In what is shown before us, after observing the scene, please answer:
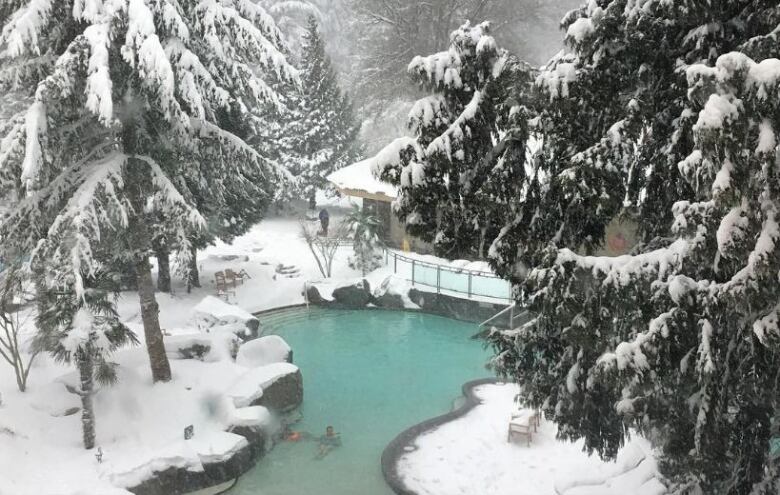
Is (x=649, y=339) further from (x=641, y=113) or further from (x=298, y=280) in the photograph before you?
(x=298, y=280)

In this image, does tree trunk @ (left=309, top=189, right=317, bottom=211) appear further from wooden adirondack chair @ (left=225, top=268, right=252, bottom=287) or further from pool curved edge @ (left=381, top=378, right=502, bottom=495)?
pool curved edge @ (left=381, top=378, right=502, bottom=495)

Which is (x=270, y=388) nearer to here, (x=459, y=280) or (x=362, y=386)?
(x=362, y=386)

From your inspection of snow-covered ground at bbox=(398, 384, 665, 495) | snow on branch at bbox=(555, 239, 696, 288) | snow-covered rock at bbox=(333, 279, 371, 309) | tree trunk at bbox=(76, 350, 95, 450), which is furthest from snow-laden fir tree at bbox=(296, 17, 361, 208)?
snow on branch at bbox=(555, 239, 696, 288)

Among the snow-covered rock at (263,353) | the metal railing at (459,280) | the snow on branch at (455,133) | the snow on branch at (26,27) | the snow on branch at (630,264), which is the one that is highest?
the snow on branch at (26,27)

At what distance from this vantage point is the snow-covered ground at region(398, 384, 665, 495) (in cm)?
921

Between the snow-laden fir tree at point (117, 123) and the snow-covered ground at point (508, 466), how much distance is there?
214 inches

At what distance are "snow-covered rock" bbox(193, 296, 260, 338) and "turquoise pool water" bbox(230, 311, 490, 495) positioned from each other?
1.31 m

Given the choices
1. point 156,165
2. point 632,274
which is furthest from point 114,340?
point 632,274

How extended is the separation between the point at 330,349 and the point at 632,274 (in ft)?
39.1

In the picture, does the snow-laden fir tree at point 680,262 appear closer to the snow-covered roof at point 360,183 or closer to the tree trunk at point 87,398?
the tree trunk at point 87,398

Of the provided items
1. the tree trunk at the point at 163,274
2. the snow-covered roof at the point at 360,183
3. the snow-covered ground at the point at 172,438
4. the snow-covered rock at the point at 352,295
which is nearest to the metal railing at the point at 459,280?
the snow-covered rock at the point at 352,295

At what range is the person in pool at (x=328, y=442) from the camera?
1102 cm

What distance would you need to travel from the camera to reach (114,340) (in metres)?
10.3

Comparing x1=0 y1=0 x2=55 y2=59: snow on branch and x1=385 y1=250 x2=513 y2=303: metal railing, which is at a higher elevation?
x1=0 y1=0 x2=55 y2=59: snow on branch
